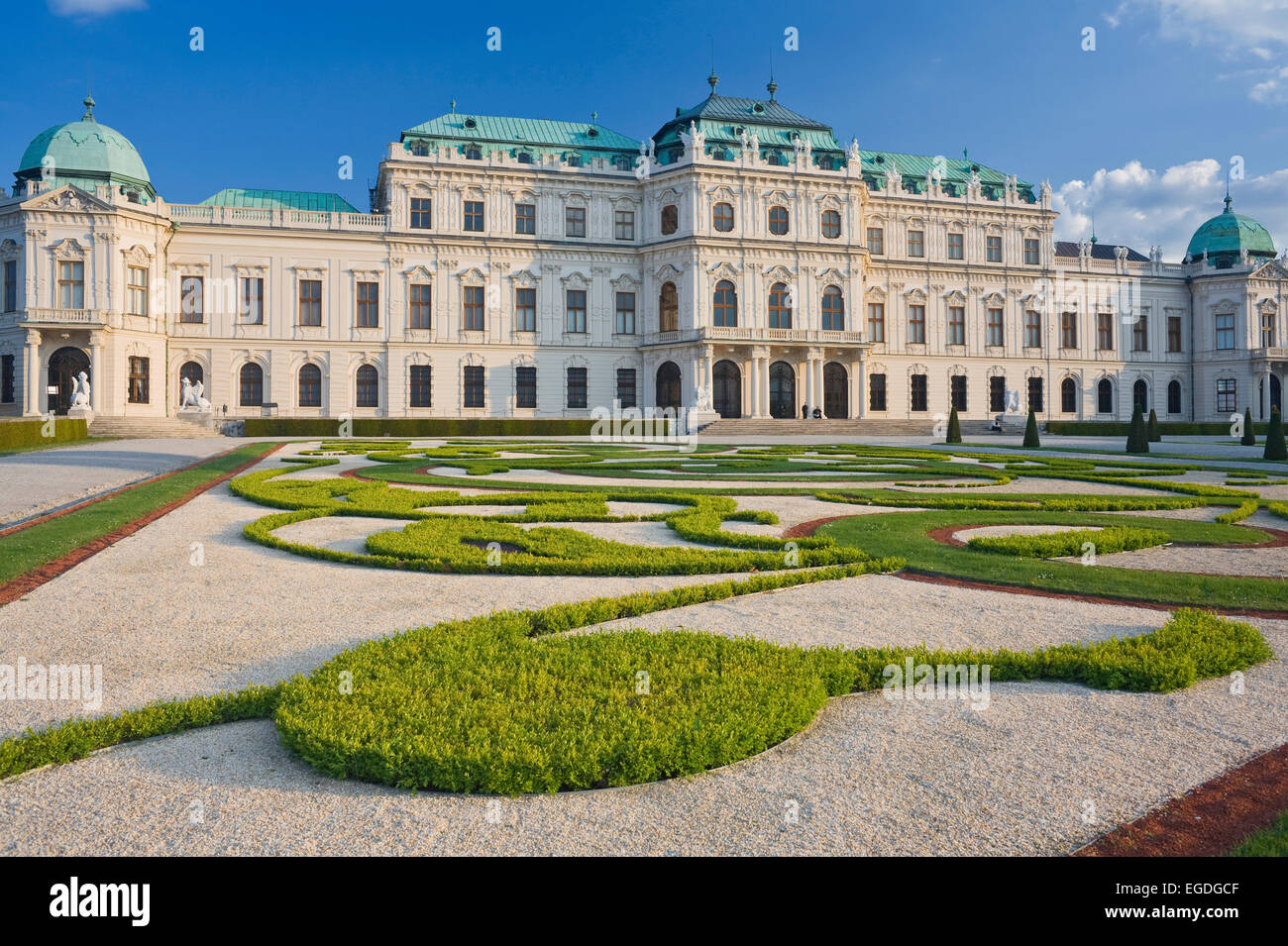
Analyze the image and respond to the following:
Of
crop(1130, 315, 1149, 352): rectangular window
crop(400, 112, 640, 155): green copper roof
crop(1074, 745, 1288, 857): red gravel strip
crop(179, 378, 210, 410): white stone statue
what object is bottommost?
crop(1074, 745, 1288, 857): red gravel strip

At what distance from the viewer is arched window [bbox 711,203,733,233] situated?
46562 millimetres

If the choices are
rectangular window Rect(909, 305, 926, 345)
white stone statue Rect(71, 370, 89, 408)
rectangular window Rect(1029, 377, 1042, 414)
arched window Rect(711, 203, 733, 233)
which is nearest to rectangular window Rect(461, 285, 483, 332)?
arched window Rect(711, 203, 733, 233)

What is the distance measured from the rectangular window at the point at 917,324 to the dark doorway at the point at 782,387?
978 centimetres

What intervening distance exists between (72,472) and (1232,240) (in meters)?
68.8

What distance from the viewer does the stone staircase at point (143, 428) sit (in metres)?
35.0

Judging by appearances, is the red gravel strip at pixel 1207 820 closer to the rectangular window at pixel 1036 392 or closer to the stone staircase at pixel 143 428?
the stone staircase at pixel 143 428

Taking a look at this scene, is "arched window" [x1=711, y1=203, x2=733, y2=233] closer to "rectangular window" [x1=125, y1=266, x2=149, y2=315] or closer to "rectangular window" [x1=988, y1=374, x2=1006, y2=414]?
"rectangular window" [x1=988, y1=374, x2=1006, y2=414]

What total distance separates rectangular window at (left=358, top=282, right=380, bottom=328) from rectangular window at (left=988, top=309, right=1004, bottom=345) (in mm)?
37207

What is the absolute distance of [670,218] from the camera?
4753 centimetres

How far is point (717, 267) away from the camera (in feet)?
152

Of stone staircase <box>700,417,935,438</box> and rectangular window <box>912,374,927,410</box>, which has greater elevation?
rectangular window <box>912,374,927,410</box>

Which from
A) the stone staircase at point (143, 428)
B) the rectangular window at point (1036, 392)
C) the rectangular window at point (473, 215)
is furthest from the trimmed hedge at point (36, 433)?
the rectangular window at point (1036, 392)

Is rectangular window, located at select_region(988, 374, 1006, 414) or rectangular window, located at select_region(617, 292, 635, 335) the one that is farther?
rectangular window, located at select_region(988, 374, 1006, 414)
